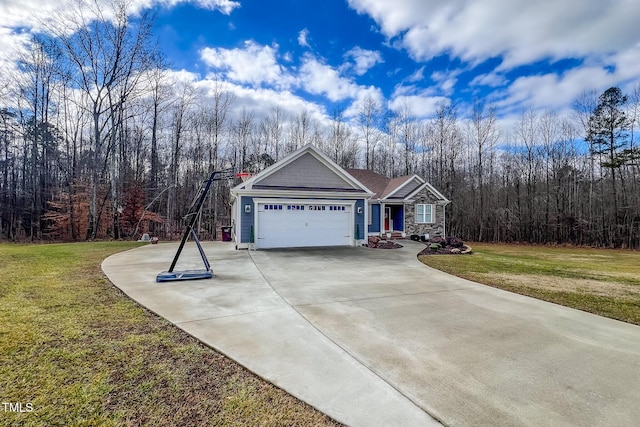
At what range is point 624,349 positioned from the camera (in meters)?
3.66

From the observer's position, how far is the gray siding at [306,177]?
13.6 m

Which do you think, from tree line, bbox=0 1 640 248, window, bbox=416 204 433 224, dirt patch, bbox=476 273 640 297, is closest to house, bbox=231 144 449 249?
window, bbox=416 204 433 224

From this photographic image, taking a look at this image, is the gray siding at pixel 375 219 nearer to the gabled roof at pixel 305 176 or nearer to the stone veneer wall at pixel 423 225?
the stone veneer wall at pixel 423 225

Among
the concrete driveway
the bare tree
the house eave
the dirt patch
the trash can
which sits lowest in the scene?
the dirt patch

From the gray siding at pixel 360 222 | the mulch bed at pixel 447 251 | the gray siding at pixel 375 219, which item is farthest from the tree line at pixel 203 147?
the mulch bed at pixel 447 251

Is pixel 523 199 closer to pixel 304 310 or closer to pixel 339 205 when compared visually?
pixel 339 205

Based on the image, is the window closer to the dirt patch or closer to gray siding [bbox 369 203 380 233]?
gray siding [bbox 369 203 380 233]

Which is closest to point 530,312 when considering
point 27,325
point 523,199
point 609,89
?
point 27,325

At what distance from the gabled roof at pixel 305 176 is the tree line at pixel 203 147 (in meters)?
10.4

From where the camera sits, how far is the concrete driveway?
8.12 ft

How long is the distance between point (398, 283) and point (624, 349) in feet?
12.7

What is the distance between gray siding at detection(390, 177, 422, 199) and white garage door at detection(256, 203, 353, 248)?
506cm

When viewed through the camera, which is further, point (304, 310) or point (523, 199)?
point (523, 199)

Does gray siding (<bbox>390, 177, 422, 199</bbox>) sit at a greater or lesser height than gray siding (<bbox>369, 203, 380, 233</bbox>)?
greater
